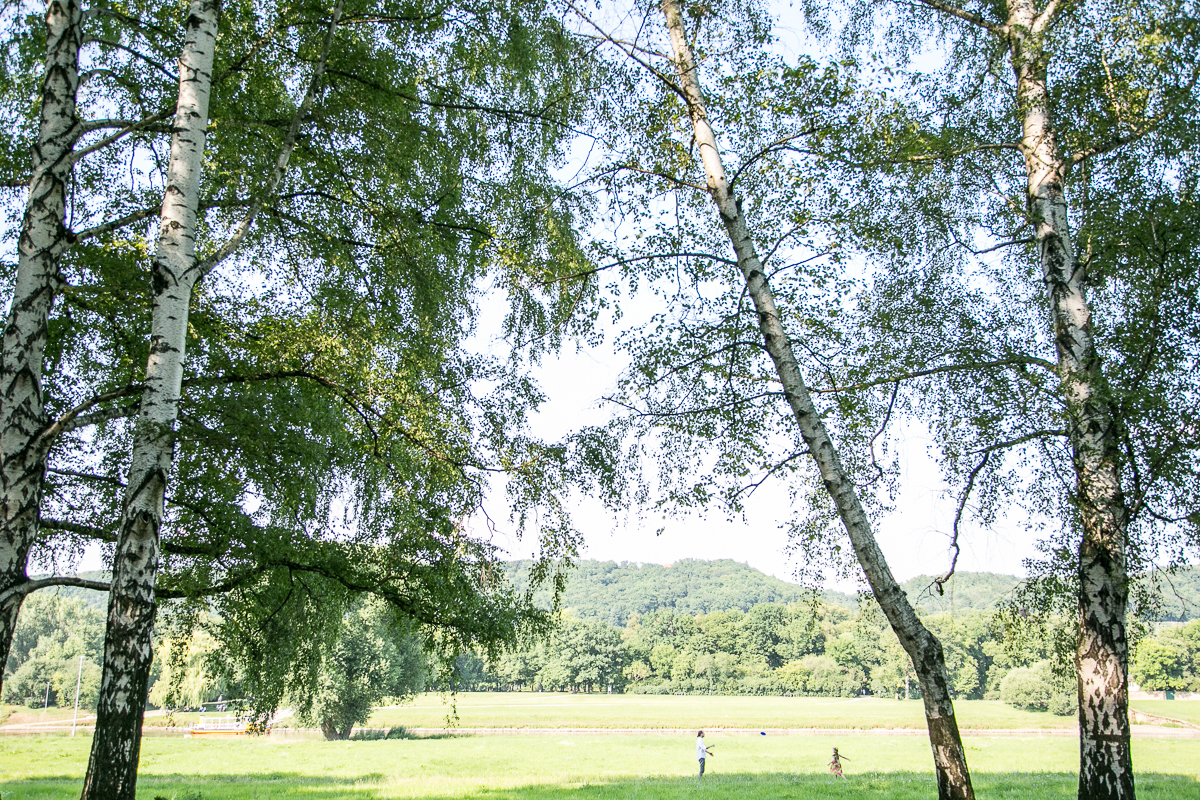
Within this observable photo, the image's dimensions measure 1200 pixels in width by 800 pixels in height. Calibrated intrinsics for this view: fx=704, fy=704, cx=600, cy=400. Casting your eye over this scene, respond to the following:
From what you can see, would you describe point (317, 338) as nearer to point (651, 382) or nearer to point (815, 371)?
point (651, 382)

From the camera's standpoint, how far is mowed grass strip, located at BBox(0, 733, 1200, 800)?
19172 mm

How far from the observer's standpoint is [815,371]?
9867 mm

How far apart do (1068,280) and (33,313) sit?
11.3 meters

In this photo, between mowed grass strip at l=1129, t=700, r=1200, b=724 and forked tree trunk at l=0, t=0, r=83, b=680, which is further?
mowed grass strip at l=1129, t=700, r=1200, b=724

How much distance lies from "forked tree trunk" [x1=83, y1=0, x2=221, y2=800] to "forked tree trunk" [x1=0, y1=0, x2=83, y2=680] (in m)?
1.26

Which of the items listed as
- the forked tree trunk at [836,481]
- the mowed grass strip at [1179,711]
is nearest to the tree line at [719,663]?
the mowed grass strip at [1179,711]

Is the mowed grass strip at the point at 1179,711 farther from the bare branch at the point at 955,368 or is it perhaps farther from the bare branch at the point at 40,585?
the bare branch at the point at 40,585

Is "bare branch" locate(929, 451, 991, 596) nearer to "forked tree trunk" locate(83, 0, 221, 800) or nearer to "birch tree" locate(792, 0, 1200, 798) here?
"birch tree" locate(792, 0, 1200, 798)

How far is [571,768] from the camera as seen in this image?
27719mm

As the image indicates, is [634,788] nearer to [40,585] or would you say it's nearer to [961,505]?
[961,505]

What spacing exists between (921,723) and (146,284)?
60275mm

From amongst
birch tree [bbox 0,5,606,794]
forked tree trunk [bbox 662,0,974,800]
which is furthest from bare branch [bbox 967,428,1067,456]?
birch tree [bbox 0,5,606,794]

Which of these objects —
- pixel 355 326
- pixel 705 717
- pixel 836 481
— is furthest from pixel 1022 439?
pixel 705 717

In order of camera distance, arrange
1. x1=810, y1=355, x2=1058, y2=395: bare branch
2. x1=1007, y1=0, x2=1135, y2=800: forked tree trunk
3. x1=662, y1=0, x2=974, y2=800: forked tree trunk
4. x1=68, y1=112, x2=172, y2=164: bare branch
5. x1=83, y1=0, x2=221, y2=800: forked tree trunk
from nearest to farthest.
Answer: x1=83, y1=0, x2=221, y2=800: forked tree trunk
x1=68, y1=112, x2=172, y2=164: bare branch
x1=662, y1=0, x2=974, y2=800: forked tree trunk
x1=1007, y1=0, x2=1135, y2=800: forked tree trunk
x1=810, y1=355, x2=1058, y2=395: bare branch
